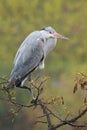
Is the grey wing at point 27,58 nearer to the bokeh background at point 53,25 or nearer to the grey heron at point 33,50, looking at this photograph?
the grey heron at point 33,50

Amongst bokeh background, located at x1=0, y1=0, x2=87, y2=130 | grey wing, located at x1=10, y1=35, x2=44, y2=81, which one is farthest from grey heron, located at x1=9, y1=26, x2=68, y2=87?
bokeh background, located at x1=0, y1=0, x2=87, y2=130

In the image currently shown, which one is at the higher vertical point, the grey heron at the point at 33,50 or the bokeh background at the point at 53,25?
the bokeh background at the point at 53,25

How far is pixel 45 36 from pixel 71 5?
78.2 ft

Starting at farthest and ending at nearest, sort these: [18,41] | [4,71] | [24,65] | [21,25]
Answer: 1. [21,25]
2. [18,41]
3. [4,71]
4. [24,65]

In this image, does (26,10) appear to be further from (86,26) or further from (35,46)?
(35,46)

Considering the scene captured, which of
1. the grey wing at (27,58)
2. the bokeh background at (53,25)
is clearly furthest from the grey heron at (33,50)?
the bokeh background at (53,25)

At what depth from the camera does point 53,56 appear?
1207 inches

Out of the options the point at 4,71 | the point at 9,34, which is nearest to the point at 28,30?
the point at 9,34

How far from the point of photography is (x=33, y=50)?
7520mm

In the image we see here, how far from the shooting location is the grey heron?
23.4 feet

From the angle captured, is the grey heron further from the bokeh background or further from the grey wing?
the bokeh background

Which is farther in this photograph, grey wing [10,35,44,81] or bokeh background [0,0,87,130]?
bokeh background [0,0,87,130]

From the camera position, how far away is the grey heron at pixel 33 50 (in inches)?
281

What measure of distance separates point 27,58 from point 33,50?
10 cm
